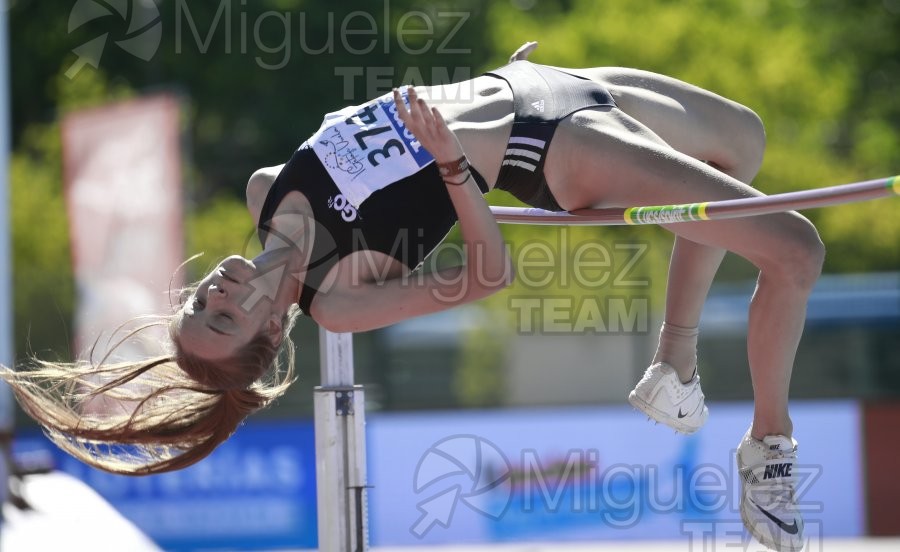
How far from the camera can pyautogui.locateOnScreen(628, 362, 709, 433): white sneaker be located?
11.4 feet

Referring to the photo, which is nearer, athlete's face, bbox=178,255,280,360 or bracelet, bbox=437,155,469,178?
bracelet, bbox=437,155,469,178

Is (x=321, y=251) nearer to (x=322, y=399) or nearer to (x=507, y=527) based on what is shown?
(x=322, y=399)

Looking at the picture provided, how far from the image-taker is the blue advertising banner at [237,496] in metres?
7.68

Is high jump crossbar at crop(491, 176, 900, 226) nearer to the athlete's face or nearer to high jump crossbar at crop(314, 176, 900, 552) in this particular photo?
high jump crossbar at crop(314, 176, 900, 552)

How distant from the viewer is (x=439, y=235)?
3.14 m

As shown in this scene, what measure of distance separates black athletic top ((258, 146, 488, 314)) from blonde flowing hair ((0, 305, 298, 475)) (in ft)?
1.00

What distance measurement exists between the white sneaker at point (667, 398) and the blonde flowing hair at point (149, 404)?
108 centimetres

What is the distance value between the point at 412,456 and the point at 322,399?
4.27 m

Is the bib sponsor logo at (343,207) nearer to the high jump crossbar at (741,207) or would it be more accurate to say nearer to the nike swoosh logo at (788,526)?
the high jump crossbar at (741,207)

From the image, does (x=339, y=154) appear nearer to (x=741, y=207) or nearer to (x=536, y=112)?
(x=536, y=112)

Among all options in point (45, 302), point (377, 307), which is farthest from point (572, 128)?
point (45, 302)

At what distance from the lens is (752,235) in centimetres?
296

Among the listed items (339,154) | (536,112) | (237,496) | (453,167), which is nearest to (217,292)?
(339,154)

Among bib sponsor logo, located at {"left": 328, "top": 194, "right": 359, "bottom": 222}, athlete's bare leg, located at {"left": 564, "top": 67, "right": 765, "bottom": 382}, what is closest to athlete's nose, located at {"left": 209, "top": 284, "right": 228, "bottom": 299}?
bib sponsor logo, located at {"left": 328, "top": 194, "right": 359, "bottom": 222}
